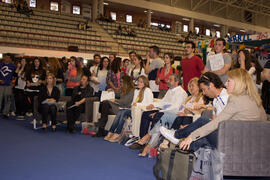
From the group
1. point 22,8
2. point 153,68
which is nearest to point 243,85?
point 153,68

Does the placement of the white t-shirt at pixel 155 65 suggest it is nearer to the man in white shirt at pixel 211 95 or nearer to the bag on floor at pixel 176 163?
the man in white shirt at pixel 211 95

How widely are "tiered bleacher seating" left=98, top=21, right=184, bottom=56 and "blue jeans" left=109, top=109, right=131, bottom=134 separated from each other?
12008 millimetres

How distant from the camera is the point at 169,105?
4078 millimetres

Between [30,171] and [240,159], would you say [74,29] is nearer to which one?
[30,171]

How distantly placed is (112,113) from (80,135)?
0.70 meters

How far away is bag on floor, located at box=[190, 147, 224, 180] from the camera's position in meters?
2.35

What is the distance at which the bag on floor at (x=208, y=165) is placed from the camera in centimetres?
235

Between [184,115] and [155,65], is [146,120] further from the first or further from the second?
[155,65]

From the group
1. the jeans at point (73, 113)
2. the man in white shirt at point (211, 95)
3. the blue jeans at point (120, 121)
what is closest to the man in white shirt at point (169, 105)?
the blue jeans at point (120, 121)

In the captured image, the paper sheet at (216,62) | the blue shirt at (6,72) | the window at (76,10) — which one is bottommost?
the blue shirt at (6,72)

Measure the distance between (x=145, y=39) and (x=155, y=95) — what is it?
1362 centimetres

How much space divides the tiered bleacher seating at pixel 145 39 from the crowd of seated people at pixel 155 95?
9.97 metres

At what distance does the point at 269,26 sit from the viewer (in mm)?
29016

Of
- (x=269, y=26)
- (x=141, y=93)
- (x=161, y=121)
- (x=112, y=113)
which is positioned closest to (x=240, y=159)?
(x=161, y=121)
